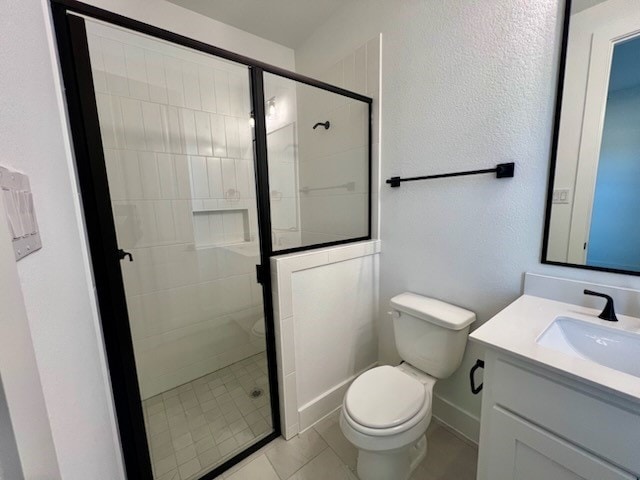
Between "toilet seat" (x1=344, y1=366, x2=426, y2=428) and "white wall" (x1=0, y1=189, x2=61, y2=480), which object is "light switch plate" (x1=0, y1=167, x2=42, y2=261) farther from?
"toilet seat" (x1=344, y1=366, x2=426, y2=428)

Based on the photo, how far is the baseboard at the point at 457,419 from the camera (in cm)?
145

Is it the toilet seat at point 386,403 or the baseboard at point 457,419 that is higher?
the toilet seat at point 386,403

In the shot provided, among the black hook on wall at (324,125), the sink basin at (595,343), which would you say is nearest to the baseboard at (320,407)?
the sink basin at (595,343)

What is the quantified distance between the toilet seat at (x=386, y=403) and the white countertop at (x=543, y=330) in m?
0.49

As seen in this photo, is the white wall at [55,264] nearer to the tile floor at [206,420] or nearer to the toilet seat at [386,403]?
the tile floor at [206,420]

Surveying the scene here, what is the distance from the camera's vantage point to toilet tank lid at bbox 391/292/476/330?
1.30 m

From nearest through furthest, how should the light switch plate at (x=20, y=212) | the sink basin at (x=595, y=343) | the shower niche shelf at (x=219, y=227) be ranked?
the light switch plate at (x=20, y=212) → the sink basin at (x=595, y=343) → the shower niche shelf at (x=219, y=227)

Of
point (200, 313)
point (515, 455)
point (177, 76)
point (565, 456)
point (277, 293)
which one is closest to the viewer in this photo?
point (565, 456)

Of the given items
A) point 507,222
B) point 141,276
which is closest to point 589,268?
point 507,222

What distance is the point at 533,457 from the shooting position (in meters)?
0.82

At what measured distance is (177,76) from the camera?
165 centimetres

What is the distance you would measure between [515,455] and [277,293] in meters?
1.05

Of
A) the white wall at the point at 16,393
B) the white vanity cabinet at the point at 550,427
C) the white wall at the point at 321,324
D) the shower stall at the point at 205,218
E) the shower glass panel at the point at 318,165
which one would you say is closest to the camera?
the white wall at the point at 16,393

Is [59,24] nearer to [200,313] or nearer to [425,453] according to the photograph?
[200,313]
